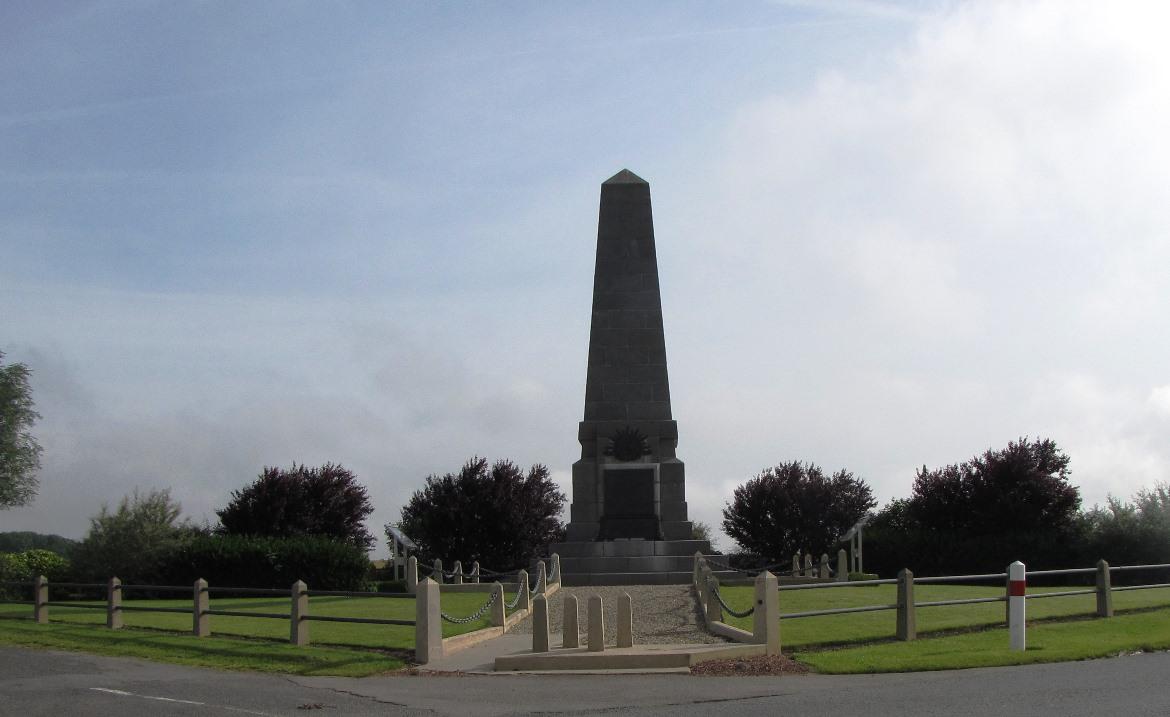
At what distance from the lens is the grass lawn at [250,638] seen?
15227mm

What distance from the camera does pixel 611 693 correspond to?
11859 mm

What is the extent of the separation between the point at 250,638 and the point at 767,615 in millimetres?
8661

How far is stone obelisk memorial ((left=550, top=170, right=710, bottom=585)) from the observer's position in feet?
104

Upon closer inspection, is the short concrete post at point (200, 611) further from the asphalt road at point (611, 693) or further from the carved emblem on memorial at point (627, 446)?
the carved emblem on memorial at point (627, 446)

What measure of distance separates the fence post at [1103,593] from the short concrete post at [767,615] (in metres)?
7.13

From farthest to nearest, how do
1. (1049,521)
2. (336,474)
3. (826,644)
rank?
(336,474) < (1049,521) < (826,644)

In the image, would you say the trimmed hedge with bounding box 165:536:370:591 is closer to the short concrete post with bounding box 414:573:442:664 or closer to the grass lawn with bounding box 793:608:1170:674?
the short concrete post with bounding box 414:573:442:664

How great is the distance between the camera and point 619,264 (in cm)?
3572

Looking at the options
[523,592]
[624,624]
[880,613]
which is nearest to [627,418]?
[523,592]

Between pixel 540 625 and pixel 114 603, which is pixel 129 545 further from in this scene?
pixel 540 625

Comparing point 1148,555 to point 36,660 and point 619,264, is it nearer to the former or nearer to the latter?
point 619,264

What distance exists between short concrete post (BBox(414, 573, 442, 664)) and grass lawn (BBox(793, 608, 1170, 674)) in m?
4.86

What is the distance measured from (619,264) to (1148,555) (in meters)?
18.7

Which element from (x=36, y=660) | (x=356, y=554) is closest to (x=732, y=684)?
(x=36, y=660)
